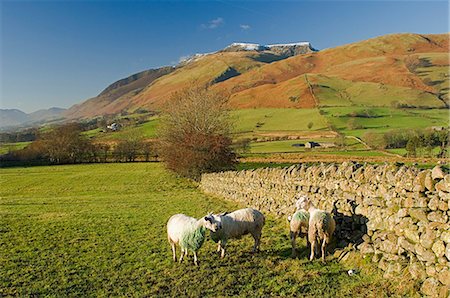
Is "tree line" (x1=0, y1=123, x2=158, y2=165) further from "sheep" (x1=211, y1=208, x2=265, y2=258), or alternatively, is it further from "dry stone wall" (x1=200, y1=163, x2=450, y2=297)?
"dry stone wall" (x1=200, y1=163, x2=450, y2=297)

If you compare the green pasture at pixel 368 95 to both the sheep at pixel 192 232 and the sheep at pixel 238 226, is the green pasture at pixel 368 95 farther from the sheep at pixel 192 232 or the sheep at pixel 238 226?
the sheep at pixel 192 232

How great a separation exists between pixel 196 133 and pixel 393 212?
28.6 metres

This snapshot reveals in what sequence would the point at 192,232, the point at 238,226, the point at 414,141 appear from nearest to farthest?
A: the point at 192,232, the point at 238,226, the point at 414,141

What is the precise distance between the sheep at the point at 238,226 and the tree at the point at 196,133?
23823 mm

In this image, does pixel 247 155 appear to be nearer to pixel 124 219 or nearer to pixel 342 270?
pixel 124 219

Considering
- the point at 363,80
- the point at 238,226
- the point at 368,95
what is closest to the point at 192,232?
the point at 238,226

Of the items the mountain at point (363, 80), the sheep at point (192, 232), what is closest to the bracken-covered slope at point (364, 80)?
the mountain at point (363, 80)

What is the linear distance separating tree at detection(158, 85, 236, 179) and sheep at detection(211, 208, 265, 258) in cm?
2382

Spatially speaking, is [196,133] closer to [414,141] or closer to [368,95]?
[414,141]

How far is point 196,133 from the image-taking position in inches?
1375

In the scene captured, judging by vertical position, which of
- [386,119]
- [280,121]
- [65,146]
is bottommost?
[65,146]

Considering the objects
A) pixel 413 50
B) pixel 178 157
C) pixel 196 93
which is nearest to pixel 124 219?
pixel 178 157

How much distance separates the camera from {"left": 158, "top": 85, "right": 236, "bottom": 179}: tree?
3375 centimetres

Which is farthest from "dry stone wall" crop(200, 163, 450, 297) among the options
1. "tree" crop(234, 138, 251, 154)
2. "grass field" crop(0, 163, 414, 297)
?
"tree" crop(234, 138, 251, 154)
